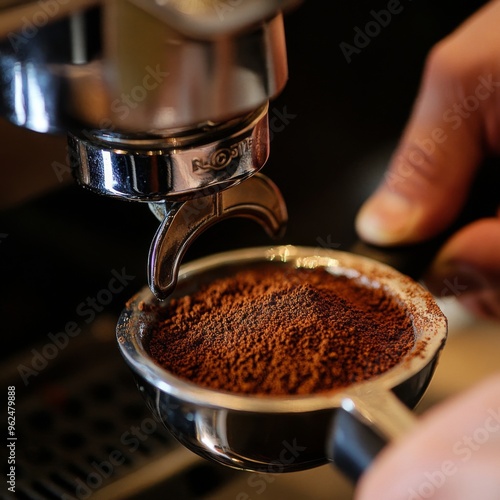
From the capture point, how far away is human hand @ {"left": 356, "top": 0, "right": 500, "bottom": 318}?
2.69 ft

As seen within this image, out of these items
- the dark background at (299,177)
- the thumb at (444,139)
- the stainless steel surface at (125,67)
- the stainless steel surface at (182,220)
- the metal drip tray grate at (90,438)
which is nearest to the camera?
the stainless steel surface at (125,67)

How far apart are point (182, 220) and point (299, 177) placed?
1.31ft

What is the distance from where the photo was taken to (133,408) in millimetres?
659

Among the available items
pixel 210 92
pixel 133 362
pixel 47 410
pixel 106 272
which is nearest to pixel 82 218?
pixel 106 272

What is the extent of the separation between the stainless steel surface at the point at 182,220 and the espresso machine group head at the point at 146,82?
4 cm

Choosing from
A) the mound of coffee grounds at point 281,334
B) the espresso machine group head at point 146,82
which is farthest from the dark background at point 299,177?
the espresso machine group head at point 146,82

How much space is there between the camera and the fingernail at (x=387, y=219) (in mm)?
796

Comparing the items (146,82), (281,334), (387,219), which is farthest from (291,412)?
(387,219)

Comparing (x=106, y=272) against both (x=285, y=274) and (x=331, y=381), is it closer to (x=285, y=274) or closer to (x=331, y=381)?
(x=285, y=274)

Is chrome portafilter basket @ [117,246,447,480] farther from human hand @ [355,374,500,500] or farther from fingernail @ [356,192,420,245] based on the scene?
fingernail @ [356,192,420,245]

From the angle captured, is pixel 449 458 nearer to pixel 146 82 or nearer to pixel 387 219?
pixel 146 82

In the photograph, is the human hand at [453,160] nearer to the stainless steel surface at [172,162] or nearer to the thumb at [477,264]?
the thumb at [477,264]

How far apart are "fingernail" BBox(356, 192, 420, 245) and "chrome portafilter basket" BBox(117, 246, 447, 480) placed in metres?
0.25

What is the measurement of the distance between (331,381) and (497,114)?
0.49 m
